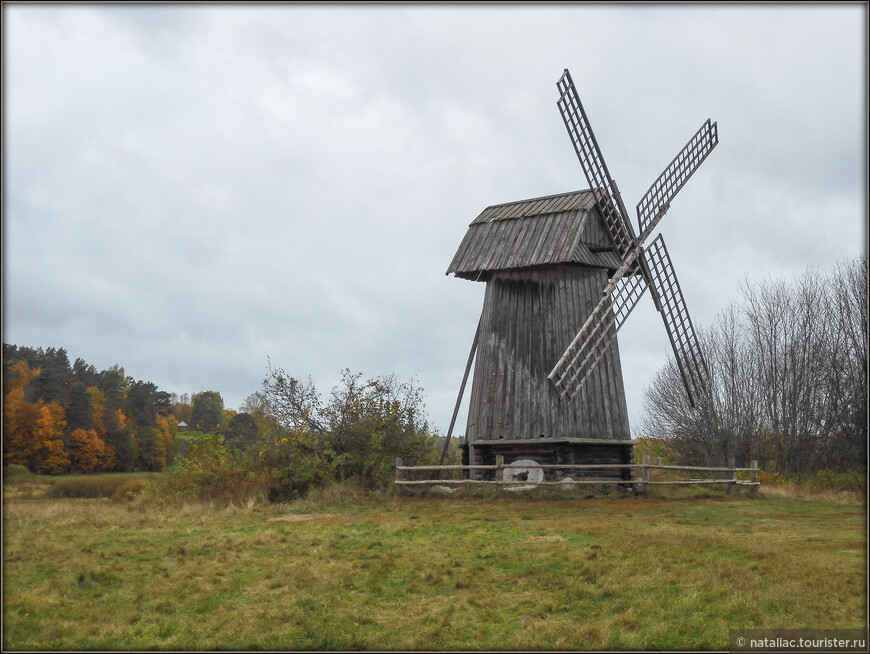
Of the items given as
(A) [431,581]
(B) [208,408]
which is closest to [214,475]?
(A) [431,581]

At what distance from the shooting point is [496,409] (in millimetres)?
22391

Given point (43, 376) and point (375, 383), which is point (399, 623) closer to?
point (375, 383)

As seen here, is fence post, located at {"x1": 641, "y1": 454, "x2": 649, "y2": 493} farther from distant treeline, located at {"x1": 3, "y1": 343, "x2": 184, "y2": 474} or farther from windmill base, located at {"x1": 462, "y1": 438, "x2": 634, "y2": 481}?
distant treeline, located at {"x1": 3, "y1": 343, "x2": 184, "y2": 474}

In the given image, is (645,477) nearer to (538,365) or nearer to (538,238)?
(538,365)

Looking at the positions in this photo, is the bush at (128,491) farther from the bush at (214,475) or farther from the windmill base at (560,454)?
the windmill base at (560,454)

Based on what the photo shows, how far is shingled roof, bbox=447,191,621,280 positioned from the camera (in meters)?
21.6

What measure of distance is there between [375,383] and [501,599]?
15373 mm

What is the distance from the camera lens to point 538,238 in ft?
72.6

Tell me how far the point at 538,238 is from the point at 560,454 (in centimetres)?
611

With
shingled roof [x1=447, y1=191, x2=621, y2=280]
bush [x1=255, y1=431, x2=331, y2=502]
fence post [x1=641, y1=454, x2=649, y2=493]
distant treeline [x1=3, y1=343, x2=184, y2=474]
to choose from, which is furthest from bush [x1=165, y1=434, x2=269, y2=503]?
distant treeline [x1=3, y1=343, x2=184, y2=474]

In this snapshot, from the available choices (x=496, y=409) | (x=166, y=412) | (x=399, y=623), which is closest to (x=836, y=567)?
(x=399, y=623)

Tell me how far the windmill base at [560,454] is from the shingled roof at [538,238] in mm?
5021

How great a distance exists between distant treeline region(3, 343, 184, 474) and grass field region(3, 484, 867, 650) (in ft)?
110

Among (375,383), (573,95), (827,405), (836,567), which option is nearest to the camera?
(836,567)
